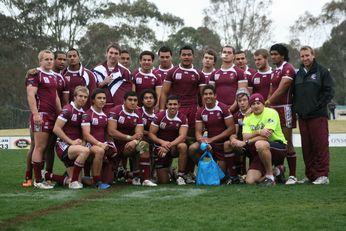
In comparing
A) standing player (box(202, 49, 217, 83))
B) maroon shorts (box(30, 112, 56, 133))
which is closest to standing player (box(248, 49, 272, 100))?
standing player (box(202, 49, 217, 83))

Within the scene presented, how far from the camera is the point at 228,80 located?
8.88 metres

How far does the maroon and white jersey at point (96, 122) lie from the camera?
26.7 feet

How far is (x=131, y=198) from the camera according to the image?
6.62 metres

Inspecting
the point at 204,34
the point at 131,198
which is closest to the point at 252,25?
the point at 204,34

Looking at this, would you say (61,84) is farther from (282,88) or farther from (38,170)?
(282,88)

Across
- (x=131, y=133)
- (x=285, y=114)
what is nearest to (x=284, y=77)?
(x=285, y=114)

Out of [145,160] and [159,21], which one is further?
[159,21]

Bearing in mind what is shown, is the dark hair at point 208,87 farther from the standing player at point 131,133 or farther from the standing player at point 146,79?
the standing player at point 146,79

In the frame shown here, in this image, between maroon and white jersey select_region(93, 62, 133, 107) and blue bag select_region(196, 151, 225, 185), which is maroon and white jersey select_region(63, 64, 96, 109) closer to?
maroon and white jersey select_region(93, 62, 133, 107)

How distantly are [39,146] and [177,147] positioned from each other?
77.0 inches

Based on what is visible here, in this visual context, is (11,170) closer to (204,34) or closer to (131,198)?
(131,198)

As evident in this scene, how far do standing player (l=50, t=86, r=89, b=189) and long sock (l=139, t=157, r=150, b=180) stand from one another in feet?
2.79

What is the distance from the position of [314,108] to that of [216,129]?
1.46 m

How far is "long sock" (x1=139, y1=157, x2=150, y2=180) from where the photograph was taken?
8289 mm
